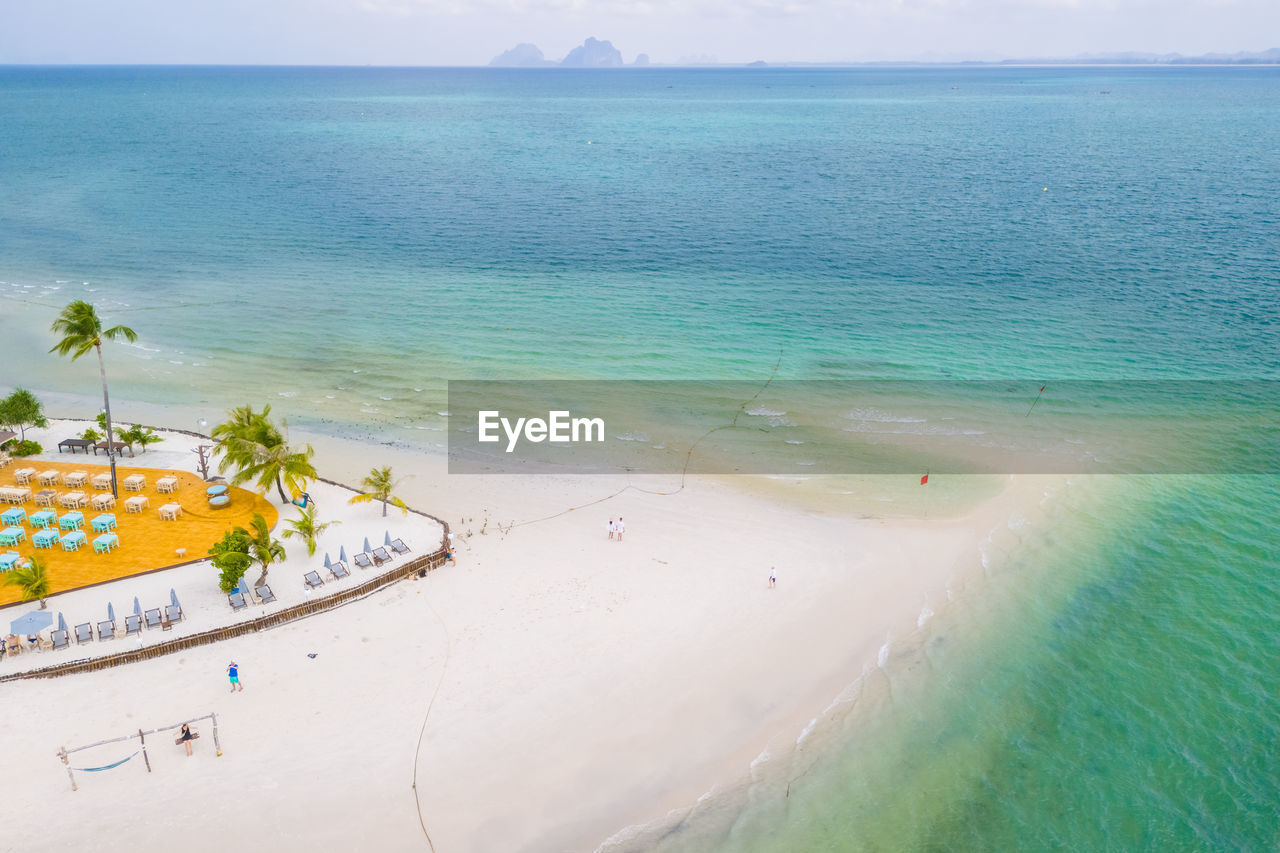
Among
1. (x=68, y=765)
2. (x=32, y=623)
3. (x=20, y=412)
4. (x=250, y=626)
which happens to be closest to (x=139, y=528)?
(x=32, y=623)

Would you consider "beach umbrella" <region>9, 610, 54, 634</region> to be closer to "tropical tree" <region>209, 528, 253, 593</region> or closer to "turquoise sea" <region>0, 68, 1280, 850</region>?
"tropical tree" <region>209, 528, 253, 593</region>

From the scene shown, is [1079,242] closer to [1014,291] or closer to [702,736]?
[1014,291]

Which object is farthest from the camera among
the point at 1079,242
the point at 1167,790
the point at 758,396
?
the point at 1079,242

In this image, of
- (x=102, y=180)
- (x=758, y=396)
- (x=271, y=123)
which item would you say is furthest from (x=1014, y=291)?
(x=271, y=123)

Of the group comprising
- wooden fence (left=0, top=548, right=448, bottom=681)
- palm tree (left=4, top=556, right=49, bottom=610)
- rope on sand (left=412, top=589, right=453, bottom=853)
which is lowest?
rope on sand (left=412, top=589, right=453, bottom=853)

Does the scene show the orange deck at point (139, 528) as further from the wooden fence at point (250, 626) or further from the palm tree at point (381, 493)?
the palm tree at point (381, 493)

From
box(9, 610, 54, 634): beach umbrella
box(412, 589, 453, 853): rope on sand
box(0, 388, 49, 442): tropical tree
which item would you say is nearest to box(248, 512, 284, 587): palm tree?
box(412, 589, 453, 853): rope on sand
